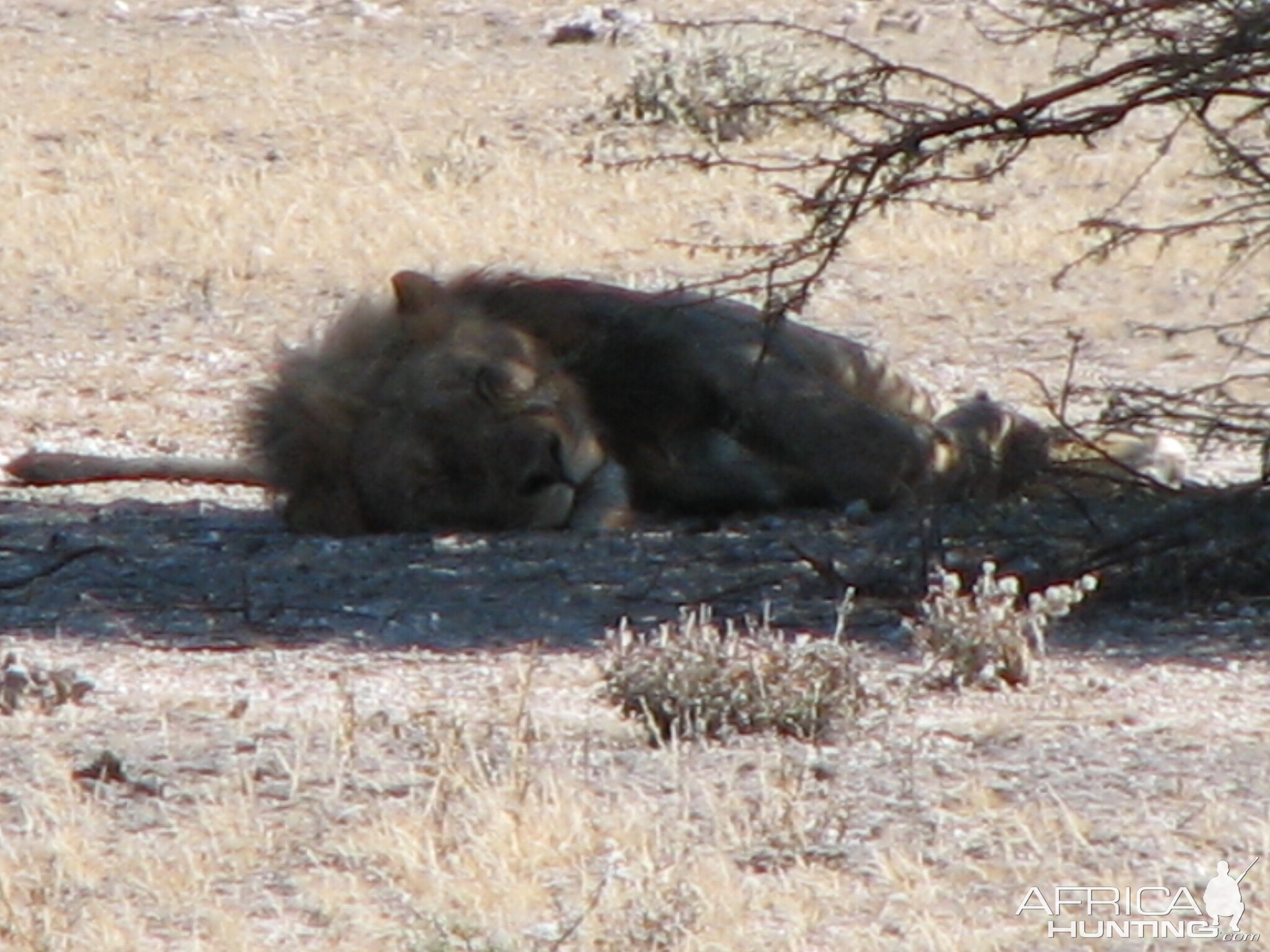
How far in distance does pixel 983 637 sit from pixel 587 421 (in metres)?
2.19

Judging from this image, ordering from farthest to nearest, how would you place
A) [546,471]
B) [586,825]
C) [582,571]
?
1. [546,471]
2. [582,571]
3. [586,825]

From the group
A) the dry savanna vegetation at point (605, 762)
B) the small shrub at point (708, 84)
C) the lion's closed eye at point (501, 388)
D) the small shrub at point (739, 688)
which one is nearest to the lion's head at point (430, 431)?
the lion's closed eye at point (501, 388)

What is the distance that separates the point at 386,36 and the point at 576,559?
14.5 m

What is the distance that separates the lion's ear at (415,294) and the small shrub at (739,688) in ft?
9.59

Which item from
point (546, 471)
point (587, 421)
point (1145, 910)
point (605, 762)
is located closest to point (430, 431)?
point (546, 471)

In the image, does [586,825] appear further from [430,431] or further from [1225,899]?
[430,431]

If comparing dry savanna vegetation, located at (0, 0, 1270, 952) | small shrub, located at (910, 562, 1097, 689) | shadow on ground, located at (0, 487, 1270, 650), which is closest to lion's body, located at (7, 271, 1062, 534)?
shadow on ground, located at (0, 487, 1270, 650)

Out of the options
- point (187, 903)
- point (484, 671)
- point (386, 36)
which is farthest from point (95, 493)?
point (386, 36)

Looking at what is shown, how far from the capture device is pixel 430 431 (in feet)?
26.0

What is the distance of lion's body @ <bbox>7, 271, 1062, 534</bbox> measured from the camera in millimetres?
7941

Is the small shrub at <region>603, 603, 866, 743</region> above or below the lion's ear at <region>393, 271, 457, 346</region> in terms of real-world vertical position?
below

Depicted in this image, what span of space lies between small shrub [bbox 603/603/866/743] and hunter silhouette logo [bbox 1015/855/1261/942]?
120 centimetres

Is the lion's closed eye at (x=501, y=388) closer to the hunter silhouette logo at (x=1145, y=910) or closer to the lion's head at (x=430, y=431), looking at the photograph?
the lion's head at (x=430, y=431)

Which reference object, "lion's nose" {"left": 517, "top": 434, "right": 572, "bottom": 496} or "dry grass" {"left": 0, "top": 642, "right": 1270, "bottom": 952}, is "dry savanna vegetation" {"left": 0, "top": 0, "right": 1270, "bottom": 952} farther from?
"lion's nose" {"left": 517, "top": 434, "right": 572, "bottom": 496}
